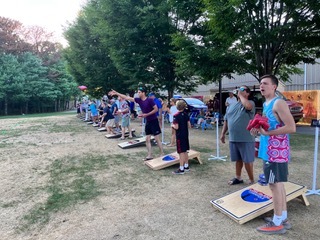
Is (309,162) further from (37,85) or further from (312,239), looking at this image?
(37,85)

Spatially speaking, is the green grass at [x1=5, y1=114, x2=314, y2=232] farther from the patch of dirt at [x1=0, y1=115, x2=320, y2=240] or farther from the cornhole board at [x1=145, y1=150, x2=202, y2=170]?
the cornhole board at [x1=145, y1=150, x2=202, y2=170]

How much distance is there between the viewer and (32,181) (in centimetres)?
571

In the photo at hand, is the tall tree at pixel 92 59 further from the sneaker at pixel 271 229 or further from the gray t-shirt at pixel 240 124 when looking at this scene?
the sneaker at pixel 271 229

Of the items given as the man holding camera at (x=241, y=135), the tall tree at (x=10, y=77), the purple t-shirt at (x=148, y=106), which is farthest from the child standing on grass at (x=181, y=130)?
the tall tree at (x=10, y=77)

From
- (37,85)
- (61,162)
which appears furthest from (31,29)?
(61,162)

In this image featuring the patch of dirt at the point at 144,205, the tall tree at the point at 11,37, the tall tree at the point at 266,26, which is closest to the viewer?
the patch of dirt at the point at 144,205

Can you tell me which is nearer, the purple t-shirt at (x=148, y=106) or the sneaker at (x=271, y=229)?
the sneaker at (x=271, y=229)

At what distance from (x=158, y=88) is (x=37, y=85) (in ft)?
101

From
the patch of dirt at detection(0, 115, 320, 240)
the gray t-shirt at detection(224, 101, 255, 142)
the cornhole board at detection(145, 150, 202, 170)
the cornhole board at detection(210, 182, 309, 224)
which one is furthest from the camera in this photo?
the cornhole board at detection(145, 150, 202, 170)

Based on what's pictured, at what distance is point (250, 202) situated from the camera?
3766 millimetres

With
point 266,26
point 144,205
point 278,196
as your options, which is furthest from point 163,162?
point 266,26

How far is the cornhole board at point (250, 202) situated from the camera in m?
3.51

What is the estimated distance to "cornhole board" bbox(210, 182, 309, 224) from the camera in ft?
11.5

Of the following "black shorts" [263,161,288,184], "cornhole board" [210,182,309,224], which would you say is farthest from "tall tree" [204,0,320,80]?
"black shorts" [263,161,288,184]
